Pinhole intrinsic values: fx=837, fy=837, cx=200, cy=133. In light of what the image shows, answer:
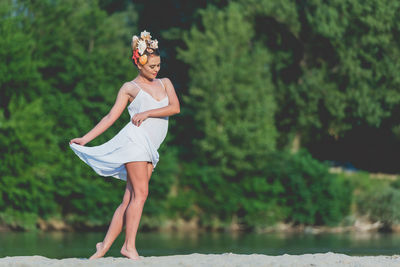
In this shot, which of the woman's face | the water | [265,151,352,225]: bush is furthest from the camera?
[265,151,352,225]: bush

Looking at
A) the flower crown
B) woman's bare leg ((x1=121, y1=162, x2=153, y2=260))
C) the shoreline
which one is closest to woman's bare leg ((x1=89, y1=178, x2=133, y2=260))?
woman's bare leg ((x1=121, y1=162, x2=153, y2=260))

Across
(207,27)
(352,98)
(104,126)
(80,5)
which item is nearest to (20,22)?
(80,5)

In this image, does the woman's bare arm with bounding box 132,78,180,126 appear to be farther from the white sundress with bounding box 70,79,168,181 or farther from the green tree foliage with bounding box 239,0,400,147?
the green tree foliage with bounding box 239,0,400,147

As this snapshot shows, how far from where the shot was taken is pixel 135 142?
9508 mm

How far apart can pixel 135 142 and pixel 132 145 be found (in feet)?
0.16

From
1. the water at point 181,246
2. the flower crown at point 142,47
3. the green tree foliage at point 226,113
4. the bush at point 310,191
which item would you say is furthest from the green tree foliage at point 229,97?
the flower crown at point 142,47

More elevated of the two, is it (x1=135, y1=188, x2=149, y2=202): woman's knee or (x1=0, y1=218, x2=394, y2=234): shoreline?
(x1=135, y1=188, x2=149, y2=202): woman's knee

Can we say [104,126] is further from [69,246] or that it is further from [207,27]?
[207,27]

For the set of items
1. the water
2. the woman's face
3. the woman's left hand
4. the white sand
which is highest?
the woman's face

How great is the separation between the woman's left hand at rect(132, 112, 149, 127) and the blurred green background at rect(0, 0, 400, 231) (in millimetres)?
16363

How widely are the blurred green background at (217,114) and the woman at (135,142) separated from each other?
1615 centimetres

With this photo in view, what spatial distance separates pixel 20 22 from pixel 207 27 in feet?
21.8

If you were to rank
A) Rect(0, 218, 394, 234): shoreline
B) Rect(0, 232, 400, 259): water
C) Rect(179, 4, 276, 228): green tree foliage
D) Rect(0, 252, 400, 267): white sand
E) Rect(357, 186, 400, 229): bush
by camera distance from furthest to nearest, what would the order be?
Rect(179, 4, 276, 228): green tree foliage < Rect(357, 186, 400, 229): bush < Rect(0, 218, 394, 234): shoreline < Rect(0, 232, 400, 259): water < Rect(0, 252, 400, 267): white sand

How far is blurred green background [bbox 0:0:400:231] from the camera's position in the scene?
26.7m
